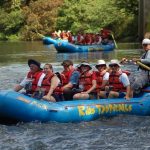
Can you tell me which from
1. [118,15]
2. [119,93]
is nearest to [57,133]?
[119,93]

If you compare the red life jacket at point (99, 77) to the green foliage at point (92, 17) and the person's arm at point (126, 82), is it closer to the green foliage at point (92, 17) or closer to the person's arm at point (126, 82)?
the person's arm at point (126, 82)

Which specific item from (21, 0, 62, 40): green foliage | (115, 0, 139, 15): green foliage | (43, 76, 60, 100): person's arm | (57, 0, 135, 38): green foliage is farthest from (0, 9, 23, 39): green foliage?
(43, 76, 60, 100): person's arm

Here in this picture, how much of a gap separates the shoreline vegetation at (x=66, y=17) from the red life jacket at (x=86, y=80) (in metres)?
33.0

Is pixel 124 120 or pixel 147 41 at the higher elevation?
pixel 147 41

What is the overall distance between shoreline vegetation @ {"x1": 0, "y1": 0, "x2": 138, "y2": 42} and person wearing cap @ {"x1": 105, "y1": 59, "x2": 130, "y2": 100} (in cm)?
3286

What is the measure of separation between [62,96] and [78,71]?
59 centimetres

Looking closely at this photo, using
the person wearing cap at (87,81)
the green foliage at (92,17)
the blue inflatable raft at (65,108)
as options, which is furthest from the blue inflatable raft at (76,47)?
the blue inflatable raft at (65,108)

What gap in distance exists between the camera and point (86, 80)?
34.8 feet

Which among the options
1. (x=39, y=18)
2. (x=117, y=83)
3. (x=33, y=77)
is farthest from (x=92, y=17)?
(x=33, y=77)

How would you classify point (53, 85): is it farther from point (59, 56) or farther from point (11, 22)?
point (11, 22)

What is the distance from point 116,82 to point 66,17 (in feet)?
130

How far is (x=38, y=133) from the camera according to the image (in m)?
9.12

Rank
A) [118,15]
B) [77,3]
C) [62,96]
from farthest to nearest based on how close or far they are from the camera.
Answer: [77,3]
[118,15]
[62,96]

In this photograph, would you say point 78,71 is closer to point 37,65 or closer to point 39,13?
point 37,65
